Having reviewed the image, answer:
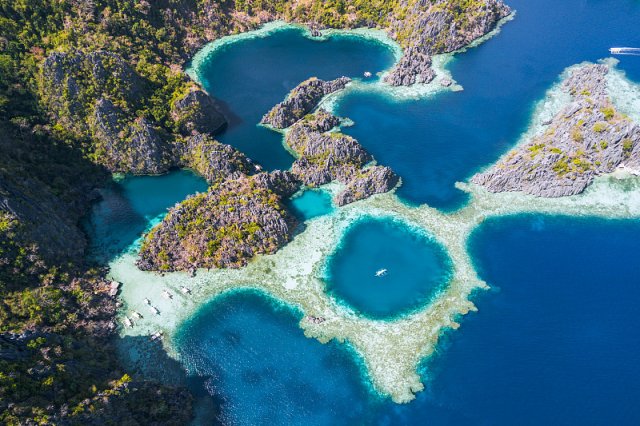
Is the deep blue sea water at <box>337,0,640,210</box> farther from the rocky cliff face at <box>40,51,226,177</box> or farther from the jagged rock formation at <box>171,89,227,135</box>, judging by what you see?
the rocky cliff face at <box>40,51,226,177</box>

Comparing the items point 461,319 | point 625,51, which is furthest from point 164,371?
point 625,51

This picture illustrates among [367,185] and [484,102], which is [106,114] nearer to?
[367,185]

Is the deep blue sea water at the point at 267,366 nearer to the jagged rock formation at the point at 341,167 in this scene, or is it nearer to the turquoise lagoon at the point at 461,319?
the turquoise lagoon at the point at 461,319

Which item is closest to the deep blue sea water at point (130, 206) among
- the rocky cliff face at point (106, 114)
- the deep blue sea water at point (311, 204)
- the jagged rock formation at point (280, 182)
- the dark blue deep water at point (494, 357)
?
the rocky cliff face at point (106, 114)

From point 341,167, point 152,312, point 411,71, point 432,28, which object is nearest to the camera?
point 152,312

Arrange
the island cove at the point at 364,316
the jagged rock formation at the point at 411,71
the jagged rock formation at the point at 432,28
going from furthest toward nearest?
the jagged rock formation at the point at 432,28, the jagged rock formation at the point at 411,71, the island cove at the point at 364,316

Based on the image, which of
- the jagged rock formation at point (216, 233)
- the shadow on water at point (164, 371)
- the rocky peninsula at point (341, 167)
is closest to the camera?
the shadow on water at point (164, 371)

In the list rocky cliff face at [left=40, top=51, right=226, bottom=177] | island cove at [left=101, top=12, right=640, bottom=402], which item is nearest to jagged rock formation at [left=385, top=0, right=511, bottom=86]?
island cove at [left=101, top=12, right=640, bottom=402]
